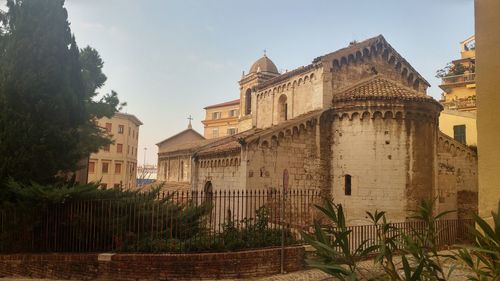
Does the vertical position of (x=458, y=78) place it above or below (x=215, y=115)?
below

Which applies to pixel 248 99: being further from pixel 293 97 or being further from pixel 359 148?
pixel 359 148

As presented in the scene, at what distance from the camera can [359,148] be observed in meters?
17.2

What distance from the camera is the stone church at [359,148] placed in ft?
54.2

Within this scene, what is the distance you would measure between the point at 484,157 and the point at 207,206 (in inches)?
423

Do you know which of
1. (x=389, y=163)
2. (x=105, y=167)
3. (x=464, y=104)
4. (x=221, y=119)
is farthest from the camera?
(x=221, y=119)

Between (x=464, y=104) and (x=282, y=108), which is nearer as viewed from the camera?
(x=282, y=108)

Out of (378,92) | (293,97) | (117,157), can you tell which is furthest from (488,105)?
(117,157)

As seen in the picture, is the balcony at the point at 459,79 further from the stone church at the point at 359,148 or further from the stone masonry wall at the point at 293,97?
the stone masonry wall at the point at 293,97

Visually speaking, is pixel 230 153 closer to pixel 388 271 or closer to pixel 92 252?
pixel 92 252

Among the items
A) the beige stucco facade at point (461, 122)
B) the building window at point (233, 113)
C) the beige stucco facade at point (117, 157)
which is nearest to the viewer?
the beige stucco facade at point (461, 122)

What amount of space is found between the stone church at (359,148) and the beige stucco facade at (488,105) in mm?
13726

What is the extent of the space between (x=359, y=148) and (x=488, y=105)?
602 inches

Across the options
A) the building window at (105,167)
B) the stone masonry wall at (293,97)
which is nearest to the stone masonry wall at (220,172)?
the stone masonry wall at (293,97)

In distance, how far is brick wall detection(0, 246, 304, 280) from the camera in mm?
9445
